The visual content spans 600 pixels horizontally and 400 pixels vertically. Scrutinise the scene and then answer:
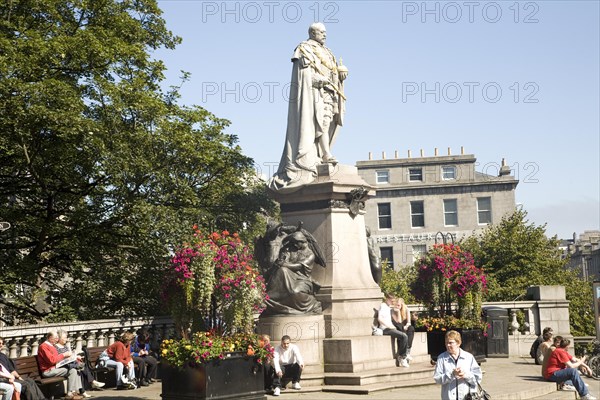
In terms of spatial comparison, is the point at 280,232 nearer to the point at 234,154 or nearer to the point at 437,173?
the point at 234,154

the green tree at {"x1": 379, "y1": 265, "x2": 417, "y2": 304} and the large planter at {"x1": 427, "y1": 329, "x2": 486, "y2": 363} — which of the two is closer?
the large planter at {"x1": 427, "y1": 329, "x2": 486, "y2": 363}

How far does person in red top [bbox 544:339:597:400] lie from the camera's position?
55.4 ft

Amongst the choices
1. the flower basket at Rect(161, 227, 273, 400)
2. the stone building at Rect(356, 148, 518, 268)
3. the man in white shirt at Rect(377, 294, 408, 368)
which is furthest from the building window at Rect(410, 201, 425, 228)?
the flower basket at Rect(161, 227, 273, 400)

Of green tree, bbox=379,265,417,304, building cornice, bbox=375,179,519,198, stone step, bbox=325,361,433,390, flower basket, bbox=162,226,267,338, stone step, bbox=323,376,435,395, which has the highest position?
building cornice, bbox=375,179,519,198

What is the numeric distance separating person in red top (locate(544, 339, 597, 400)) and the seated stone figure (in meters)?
5.09

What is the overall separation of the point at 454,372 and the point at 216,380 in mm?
5385

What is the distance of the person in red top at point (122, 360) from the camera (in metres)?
18.1

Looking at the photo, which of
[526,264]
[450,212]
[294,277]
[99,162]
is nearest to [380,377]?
[294,277]

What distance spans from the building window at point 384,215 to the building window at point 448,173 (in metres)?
5.65

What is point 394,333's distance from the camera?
18516mm

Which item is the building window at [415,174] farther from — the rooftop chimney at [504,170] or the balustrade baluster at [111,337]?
the balustrade baluster at [111,337]

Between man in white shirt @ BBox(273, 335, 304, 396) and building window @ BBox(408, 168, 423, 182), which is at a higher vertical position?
building window @ BBox(408, 168, 423, 182)

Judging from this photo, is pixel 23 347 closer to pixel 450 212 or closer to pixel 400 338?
pixel 400 338

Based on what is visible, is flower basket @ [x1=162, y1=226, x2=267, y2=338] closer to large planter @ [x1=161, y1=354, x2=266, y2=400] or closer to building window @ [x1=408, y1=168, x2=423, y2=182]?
large planter @ [x1=161, y1=354, x2=266, y2=400]
